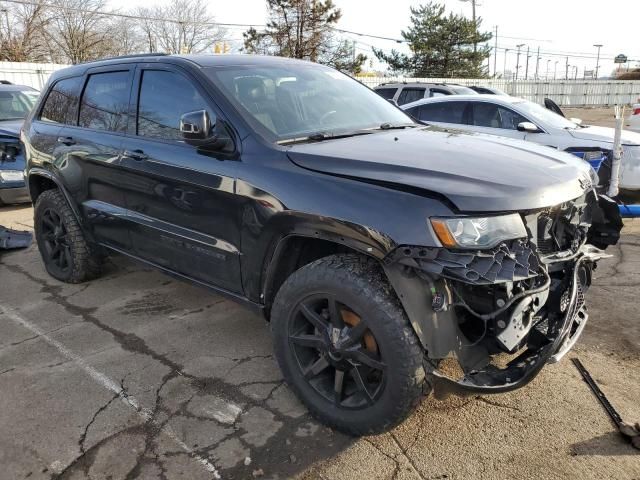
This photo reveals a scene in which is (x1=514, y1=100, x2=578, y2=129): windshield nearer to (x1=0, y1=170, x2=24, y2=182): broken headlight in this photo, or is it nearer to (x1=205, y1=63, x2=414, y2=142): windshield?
(x1=205, y1=63, x2=414, y2=142): windshield

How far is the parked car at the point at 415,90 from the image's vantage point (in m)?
13.1

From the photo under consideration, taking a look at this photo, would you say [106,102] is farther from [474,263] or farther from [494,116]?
[494,116]

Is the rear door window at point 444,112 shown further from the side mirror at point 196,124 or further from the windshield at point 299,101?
the side mirror at point 196,124

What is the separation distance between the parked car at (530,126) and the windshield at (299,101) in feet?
11.0

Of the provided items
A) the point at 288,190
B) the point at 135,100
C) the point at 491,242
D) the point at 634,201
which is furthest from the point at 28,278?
the point at 634,201

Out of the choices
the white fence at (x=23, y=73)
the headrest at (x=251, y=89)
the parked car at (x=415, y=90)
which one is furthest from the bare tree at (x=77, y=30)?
the headrest at (x=251, y=89)

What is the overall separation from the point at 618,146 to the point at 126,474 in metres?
5.60

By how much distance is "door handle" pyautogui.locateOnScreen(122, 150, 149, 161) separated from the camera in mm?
3501

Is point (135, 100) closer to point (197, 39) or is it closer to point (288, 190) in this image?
point (288, 190)

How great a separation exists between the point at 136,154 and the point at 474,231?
235cm

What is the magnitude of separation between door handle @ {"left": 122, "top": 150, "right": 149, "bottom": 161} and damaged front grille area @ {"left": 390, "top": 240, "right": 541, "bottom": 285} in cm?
200

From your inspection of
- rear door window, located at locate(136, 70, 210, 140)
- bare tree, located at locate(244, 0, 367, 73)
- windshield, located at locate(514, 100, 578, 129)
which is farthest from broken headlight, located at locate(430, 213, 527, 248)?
bare tree, located at locate(244, 0, 367, 73)

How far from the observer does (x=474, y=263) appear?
2213 millimetres

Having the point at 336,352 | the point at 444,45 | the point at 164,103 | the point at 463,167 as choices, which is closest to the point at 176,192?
the point at 164,103
